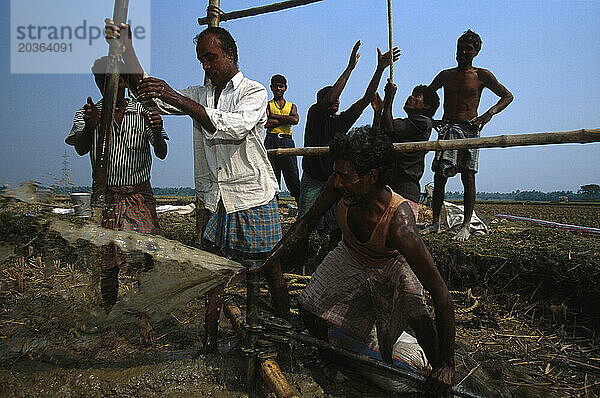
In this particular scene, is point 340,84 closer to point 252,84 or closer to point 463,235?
point 252,84

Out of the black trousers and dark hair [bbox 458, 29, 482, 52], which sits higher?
dark hair [bbox 458, 29, 482, 52]

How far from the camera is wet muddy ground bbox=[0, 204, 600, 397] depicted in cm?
197

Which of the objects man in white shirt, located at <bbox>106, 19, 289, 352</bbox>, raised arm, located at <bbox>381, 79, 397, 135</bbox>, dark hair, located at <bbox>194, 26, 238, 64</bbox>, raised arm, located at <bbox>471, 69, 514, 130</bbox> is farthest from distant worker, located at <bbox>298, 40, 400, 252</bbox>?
dark hair, located at <bbox>194, 26, 238, 64</bbox>

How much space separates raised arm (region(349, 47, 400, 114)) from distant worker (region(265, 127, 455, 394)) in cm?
187

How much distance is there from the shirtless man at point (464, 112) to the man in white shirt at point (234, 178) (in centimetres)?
264

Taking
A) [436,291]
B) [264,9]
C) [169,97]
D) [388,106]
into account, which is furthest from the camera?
[264,9]

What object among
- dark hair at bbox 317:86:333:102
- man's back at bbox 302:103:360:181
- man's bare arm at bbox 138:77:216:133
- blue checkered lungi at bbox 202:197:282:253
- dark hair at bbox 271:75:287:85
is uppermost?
dark hair at bbox 271:75:287:85

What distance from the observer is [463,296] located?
11.6 ft

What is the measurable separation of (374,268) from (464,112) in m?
2.93

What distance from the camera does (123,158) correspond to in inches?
99.6

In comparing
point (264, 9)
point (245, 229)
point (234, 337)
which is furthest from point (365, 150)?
point (264, 9)

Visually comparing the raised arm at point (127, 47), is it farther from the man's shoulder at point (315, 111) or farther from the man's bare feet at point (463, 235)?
the man's bare feet at point (463, 235)

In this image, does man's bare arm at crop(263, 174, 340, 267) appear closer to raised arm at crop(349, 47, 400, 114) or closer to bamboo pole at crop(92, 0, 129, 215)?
bamboo pole at crop(92, 0, 129, 215)

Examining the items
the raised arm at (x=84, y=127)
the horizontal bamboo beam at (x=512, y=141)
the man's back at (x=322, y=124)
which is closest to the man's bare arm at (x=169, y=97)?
the raised arm at (x=84, y=127)
